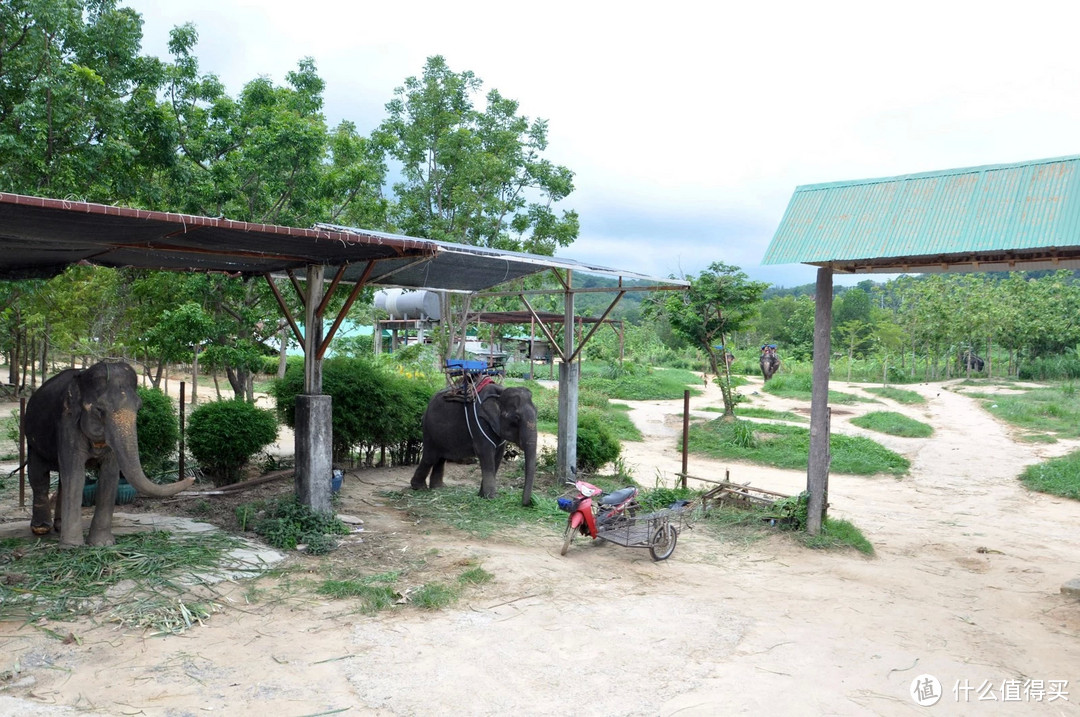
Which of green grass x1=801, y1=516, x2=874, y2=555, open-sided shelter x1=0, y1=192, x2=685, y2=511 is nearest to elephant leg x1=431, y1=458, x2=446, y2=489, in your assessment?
open-sided shelter x1=0, y1=192, x2=685, y2=511

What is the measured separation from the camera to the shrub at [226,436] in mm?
9727

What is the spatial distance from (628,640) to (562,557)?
2069 millimetres

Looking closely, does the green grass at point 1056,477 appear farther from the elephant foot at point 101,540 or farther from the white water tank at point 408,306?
the white water tank at point 408,306

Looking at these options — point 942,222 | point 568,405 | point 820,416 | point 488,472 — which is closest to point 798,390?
point 568,405

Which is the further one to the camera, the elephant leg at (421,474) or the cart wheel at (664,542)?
the elephant leg at (421,474)

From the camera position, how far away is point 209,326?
10422 mm

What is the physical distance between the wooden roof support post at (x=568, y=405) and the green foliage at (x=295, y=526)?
12.1 ft

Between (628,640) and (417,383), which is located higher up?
(417,383)

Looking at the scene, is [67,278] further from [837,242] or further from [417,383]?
[837,242]

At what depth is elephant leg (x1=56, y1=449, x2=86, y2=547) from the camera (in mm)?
6559

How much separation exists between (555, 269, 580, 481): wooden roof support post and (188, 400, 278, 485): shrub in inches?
154

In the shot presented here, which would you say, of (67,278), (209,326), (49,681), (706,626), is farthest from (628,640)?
(67,278)

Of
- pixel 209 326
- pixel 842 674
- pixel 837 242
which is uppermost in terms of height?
pixel 837 242

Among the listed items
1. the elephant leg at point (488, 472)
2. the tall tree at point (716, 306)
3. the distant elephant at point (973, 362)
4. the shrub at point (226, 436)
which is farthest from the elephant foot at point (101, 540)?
the distant elephant at point (973, 362)
